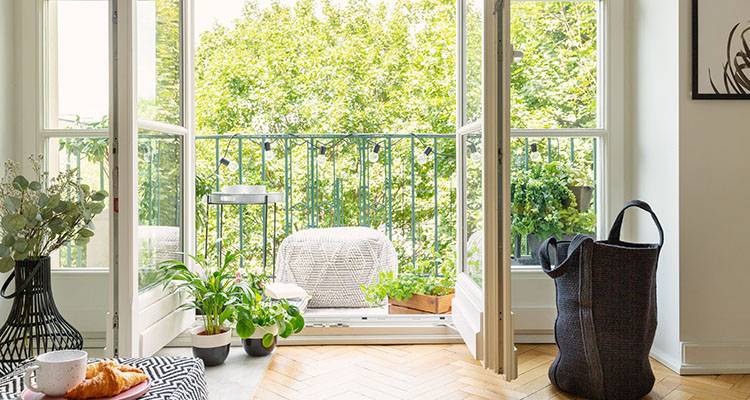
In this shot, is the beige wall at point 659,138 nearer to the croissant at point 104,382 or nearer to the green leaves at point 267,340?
the green leaves at point 267,340

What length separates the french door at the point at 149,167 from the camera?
1968mm

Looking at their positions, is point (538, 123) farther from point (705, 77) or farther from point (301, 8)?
point (301, 8)

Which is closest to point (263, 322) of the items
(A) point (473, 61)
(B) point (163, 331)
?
(B) point (163, 331)

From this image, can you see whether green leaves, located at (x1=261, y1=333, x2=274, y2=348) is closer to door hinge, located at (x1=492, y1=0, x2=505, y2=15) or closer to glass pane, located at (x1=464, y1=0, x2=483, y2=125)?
glass pane, located at (x1=464, y1=0, x2=483, y2=125)

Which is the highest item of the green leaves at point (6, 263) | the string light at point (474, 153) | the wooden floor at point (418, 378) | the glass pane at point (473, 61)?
the glass pane at point (473, 61)

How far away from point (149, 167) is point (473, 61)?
4.47 ft

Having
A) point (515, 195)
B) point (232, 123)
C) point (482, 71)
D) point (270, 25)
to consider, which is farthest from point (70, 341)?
point (270, 25)

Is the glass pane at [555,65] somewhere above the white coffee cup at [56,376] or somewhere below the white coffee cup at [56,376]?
above

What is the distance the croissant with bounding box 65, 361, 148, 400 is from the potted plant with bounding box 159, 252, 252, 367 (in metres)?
1.07

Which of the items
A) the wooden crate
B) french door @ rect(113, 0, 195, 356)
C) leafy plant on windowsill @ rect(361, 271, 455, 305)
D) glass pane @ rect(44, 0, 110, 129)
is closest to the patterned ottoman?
leafy plant on windowsill @ rect(361, 271, 455, 305)

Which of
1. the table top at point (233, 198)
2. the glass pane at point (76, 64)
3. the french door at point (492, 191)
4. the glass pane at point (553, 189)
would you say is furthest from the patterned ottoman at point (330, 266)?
the glass pane at point (76, 64)

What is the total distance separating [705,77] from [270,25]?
5486 millimetres

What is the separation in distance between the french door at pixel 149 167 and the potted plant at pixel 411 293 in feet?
3.55

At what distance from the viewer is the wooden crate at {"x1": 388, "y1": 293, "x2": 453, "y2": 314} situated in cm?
311
